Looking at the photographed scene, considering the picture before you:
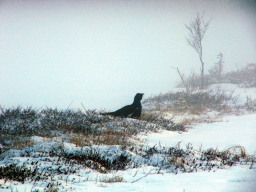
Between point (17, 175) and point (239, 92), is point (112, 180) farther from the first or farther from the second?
A: point (239, 92)

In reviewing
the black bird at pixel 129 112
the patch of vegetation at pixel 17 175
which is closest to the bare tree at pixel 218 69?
the black bird at pixel 129 112

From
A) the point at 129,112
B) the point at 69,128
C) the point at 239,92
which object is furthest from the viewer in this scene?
the point at 239,92

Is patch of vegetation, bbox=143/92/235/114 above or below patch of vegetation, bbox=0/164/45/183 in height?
above

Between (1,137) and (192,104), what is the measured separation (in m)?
13.8

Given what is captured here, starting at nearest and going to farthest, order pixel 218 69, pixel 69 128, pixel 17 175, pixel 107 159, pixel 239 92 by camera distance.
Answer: pixel 17 175 < pixel 107 159 < pixel 69 128 < pixel 239 92 < pixel 218 69

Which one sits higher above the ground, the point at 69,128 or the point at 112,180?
the point at 69,128

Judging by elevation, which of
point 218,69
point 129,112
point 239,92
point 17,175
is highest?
point 218,69

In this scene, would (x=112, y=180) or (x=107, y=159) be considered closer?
(x=112, y=180)

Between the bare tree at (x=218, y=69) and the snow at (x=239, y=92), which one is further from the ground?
the bare tree at (x=218, y=69)

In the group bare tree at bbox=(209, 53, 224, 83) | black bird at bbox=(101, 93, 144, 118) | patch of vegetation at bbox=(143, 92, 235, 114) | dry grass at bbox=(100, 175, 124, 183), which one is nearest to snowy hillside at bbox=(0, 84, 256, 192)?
dry grass at bbox=(100, 175, 124, 183)

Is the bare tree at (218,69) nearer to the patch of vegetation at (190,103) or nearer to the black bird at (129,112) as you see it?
the patch of vegetation at (190,103)

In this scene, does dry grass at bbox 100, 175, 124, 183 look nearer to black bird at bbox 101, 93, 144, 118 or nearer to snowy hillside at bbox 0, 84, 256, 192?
snowy hillside at bbox 0, 84, 256, 192

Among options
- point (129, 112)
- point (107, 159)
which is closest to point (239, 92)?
point (129, 112)

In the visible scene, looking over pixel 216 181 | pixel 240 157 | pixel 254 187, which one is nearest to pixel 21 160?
pixel 216 181
